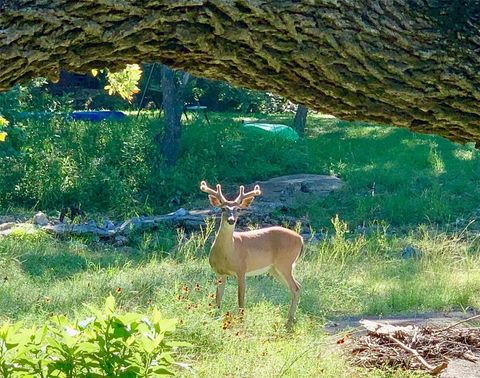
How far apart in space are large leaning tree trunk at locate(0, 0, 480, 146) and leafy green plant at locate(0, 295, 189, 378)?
0.99 metres

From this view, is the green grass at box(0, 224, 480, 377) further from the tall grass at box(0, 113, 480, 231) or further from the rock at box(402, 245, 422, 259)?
the tall grass at box(0, 113, 480, 231)

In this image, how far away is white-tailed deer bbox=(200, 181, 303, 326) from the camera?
806cm

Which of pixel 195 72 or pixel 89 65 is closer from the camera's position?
pixel 89 65

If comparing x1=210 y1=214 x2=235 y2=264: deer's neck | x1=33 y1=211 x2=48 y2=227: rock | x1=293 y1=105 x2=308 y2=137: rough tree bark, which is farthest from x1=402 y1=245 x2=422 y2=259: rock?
x1=293 y1=105 x2=308 y2=137: rough tree bark

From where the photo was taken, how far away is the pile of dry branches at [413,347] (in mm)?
6395

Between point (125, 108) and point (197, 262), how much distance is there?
58.8 feet

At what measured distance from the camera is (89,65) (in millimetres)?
2803

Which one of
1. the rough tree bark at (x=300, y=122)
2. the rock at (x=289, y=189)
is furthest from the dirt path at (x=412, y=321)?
the rough tree bark at (x=300, y=122)

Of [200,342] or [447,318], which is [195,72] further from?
[447,318]

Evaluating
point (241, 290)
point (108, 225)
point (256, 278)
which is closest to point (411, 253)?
point (256, 278)

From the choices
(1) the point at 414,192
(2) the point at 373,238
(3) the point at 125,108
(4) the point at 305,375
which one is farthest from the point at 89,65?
(3) the point at 125,108

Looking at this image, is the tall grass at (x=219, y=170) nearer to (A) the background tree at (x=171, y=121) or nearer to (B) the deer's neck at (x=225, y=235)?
(A) the background tree at (x=171, y=121)

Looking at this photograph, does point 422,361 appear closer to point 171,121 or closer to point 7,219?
point 7,219

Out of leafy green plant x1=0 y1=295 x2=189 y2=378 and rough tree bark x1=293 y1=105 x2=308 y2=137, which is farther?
rough tree bark x1=293 y1=105 x2=308 y2=137
